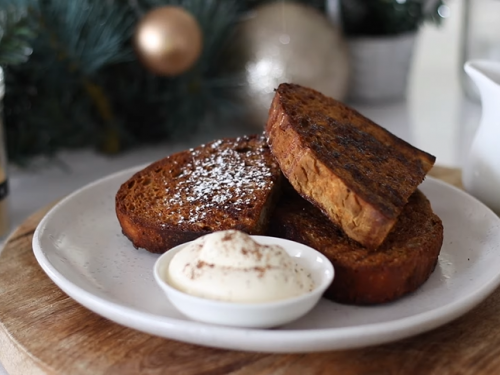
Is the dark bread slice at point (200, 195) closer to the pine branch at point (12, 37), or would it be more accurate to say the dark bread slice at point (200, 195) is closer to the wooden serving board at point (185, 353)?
the wooden serving board at point (185, 353)

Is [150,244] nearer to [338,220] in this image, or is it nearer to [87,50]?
[338,220]

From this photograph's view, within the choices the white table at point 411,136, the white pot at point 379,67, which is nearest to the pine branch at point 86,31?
the white table at point 411,136

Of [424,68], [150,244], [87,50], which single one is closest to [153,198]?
[150,244]

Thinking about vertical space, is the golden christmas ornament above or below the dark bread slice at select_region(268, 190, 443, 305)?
above

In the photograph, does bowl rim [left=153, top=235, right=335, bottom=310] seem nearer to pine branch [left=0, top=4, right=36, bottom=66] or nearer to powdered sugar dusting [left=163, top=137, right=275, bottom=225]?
powdered sugar dusting [left=163, top=137, right=275, bottom=225]

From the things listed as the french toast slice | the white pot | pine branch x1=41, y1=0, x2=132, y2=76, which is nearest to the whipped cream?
the french toast slice

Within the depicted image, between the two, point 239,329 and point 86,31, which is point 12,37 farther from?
point 239,329
